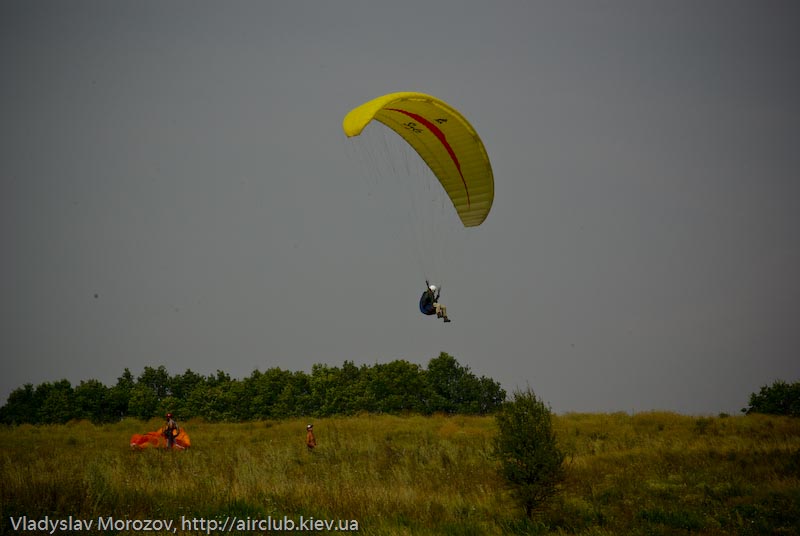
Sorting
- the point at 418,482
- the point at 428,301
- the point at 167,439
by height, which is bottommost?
the point at 418,482

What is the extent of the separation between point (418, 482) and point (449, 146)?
907cm

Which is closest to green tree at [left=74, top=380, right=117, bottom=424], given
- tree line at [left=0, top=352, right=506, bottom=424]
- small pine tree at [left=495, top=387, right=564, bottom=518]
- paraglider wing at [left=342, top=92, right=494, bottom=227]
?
tree line at [left=0, top=352, right=506, bottom=424]

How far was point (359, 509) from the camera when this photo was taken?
13695 mm

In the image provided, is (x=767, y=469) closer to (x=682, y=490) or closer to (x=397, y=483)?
(x=682, y=490)

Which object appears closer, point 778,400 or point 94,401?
point 778,400

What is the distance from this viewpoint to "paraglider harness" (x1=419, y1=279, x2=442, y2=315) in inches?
708

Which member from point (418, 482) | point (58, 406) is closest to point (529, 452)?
point (418, 482)

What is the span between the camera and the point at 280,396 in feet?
161

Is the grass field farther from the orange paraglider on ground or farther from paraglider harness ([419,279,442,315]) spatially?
paraglider harness ([419,279,442,315])

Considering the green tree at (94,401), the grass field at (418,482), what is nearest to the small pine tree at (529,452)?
the grass field at (418,482)

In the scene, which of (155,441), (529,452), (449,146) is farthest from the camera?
(155,441)

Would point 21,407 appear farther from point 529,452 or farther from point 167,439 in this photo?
point 529,452

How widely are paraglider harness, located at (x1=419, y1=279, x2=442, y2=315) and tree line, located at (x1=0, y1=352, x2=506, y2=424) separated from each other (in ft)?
99.5

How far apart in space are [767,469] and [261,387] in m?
38.3
